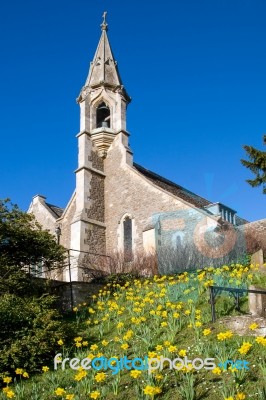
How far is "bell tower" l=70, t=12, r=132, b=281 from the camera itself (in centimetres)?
2331

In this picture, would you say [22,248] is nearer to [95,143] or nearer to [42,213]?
[95,143]

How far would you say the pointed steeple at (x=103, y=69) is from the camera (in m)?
28.6

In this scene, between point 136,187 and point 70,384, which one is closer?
point 70,384

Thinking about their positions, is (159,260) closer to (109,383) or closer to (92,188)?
(92,188)

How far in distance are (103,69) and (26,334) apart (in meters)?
22.6

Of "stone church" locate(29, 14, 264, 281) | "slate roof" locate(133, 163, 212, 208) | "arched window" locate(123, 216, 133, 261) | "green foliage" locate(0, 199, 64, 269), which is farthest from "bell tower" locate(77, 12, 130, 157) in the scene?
"green foliage" locate(0, 199, 64, 269)

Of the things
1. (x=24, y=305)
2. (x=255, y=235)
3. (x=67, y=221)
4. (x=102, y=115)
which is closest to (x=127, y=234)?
(x=67, y=221)

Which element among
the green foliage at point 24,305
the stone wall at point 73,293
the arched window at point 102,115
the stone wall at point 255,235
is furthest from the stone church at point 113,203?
the green foliage at point 24,305

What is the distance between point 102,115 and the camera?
94.9 feet

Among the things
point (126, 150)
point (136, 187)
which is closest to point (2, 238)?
point (136, 187)

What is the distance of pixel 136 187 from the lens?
78.4 ft

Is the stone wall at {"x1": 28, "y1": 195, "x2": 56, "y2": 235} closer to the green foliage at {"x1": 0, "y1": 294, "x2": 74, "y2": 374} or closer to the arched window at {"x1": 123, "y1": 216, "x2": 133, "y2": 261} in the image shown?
the arched window at {"x1": 123, "y1": 216, "x2": 133, "y2": 261}

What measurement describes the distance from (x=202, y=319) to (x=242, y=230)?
11999mm

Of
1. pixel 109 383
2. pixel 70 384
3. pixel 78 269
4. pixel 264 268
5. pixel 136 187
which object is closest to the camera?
pixel 109 383
